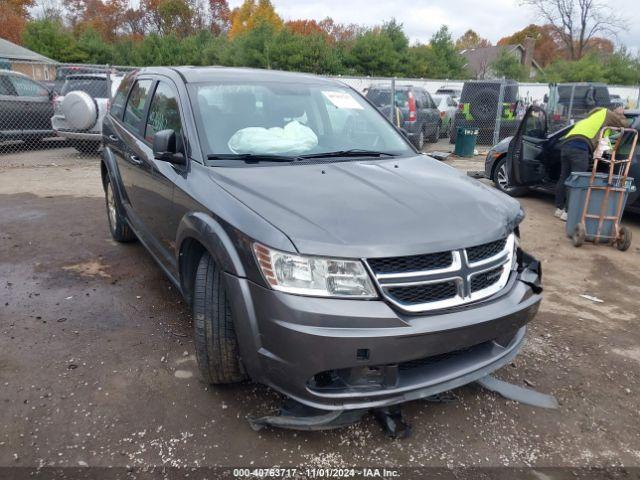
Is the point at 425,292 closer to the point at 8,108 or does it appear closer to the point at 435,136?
the point at 8,108

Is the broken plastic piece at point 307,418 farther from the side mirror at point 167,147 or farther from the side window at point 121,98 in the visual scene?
the side window at point 121,98

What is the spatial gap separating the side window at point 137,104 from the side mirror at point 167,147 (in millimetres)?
1199

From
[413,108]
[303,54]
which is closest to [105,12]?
[303,54]

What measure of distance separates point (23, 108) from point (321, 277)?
38.1 feet

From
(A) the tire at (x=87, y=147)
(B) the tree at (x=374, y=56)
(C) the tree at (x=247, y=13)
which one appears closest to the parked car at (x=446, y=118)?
(A) the tire at (x=87, y=147)

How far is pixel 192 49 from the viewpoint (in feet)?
120

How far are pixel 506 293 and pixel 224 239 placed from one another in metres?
1.48

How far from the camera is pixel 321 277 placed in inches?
88.4

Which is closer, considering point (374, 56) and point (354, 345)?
point (354, 345)

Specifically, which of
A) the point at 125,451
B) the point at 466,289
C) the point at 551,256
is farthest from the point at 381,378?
the point at 551,256

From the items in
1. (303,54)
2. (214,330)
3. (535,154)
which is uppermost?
(303,54)

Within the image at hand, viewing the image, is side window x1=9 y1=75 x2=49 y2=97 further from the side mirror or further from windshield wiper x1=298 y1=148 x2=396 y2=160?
windshield wiper x1=298 y1=148 x2=396 y2=160

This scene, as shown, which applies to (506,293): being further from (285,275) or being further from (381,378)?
(285,275)

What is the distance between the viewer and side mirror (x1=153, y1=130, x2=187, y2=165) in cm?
311
